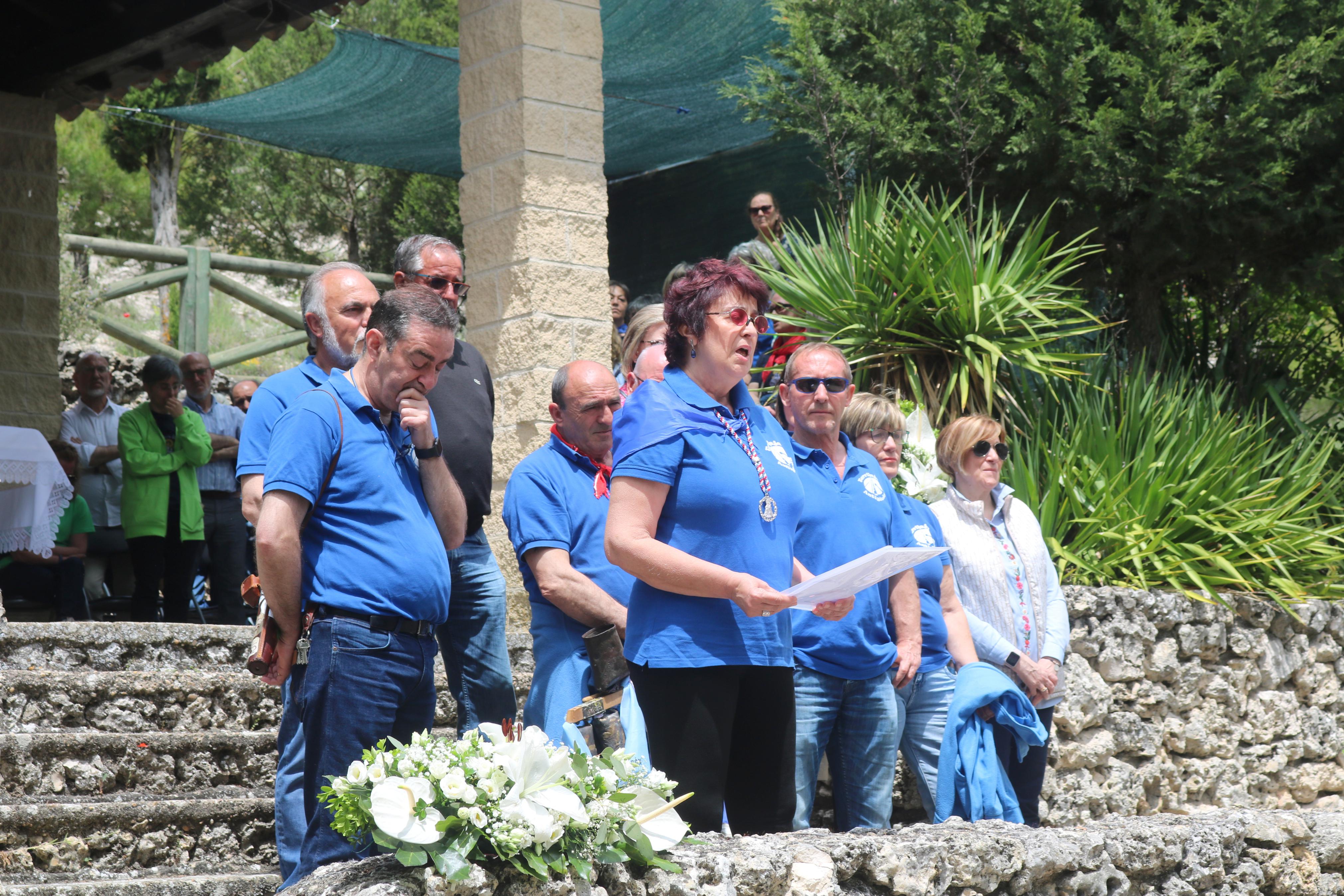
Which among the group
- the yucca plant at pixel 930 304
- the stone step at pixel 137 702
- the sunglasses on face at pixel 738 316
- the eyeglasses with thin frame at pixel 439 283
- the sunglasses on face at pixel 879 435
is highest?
the yucca plant at pixel 930 304

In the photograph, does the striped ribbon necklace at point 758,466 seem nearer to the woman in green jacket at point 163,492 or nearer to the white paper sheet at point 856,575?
the white paper sheet at point 856,575

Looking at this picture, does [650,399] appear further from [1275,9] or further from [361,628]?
[1275,9]

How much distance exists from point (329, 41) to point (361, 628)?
931 inches

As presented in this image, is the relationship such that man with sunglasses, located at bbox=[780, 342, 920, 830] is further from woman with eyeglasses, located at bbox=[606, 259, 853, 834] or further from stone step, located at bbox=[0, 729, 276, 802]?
stone step, located at bbox=[0, 729, 276, 802]

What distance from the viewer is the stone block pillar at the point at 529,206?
595cm

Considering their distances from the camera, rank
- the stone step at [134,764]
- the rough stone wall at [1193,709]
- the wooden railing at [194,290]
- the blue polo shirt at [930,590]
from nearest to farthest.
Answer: the stone step at [134,764] < the blue polo shirt at [930,590] < the rough stone wall at [1193,709] < the wooden railing at [194,290]

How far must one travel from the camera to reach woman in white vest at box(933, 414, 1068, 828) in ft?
15.3

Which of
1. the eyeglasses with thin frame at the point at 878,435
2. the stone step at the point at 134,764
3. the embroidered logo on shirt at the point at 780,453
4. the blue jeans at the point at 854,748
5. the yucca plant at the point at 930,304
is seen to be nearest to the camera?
the embroidered logo on shirt at the point at 780,453

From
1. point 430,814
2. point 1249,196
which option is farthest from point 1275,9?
point 430,814

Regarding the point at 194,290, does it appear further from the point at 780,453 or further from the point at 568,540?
the point at 780,453

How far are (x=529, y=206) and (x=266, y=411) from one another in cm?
293

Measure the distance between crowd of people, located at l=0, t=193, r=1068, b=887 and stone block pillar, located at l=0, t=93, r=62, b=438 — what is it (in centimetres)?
506

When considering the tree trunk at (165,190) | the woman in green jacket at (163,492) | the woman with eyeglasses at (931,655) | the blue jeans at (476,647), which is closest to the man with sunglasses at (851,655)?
the woman with eyeglasses at (931,655)

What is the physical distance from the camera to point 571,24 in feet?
20.5
